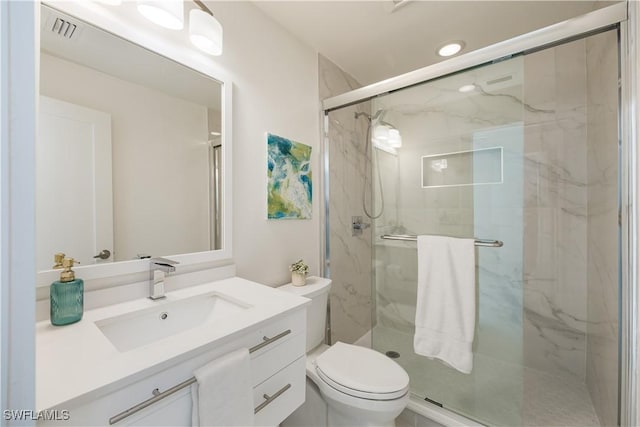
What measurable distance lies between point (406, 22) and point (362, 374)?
2028 millimetres

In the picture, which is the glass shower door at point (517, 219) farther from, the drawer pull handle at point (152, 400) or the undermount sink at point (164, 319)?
the drawer pull handle at point (152, 400)

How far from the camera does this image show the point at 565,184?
175cm

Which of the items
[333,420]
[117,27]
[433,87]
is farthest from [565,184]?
[117,27]

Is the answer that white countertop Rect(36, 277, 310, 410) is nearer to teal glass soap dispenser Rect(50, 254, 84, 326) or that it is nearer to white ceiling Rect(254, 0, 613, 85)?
teal glass soap dispenser Rect(50, 254, 84, 326)

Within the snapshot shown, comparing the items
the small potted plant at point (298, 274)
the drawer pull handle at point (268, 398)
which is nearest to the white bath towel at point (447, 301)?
the small potted plant at point (298, 274)

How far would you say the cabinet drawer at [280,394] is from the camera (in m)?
0.84

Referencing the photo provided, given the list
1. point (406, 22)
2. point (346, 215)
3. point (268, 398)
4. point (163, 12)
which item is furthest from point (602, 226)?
point (163, 12)

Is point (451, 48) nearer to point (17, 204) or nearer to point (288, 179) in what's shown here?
point (288, 179)

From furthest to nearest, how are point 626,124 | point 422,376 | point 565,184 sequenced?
point 565,184
point 422,376
point 626,124

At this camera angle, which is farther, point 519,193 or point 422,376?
point 422,376

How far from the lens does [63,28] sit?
2.81 ft

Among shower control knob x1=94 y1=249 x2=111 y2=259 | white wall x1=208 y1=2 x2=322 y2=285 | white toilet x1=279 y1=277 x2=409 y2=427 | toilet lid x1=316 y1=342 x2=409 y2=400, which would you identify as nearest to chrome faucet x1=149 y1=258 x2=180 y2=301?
shower control knob x1=94 y1=249 x2=111 y2=259

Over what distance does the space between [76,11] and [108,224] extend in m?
0.74

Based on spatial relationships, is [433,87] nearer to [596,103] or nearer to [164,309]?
[596,103]
